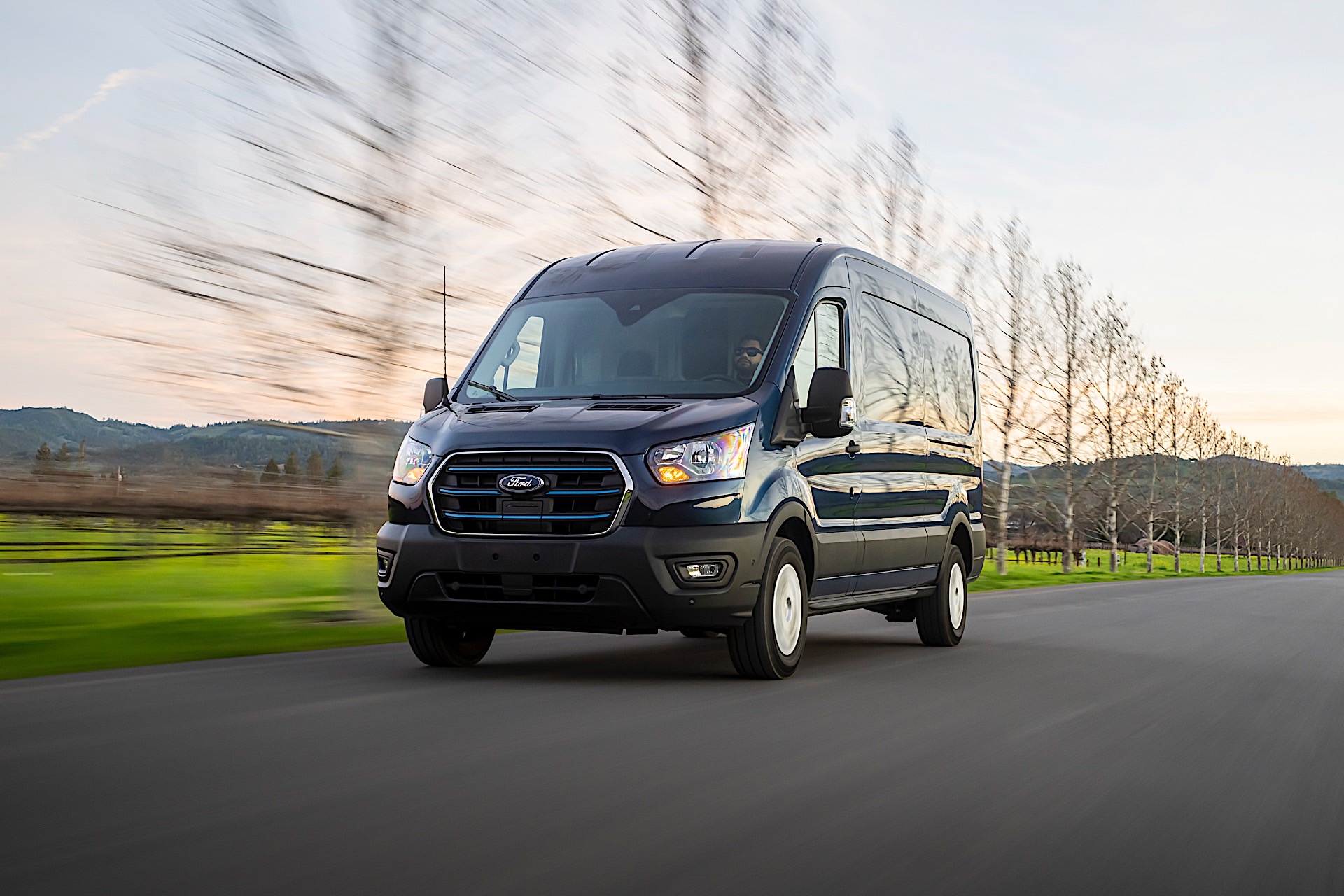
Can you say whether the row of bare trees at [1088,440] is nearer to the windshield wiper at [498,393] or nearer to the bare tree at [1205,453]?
the bare tree at [1205,453]

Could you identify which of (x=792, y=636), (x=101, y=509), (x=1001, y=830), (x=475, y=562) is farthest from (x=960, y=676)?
(x=101, y=509)

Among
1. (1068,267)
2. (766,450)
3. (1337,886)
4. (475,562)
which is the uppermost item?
(1068,267)

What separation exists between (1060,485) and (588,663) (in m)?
47.4

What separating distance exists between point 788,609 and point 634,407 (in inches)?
60.8

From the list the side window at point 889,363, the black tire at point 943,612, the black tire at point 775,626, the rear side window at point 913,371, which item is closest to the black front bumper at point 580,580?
the black tire at point 775,626

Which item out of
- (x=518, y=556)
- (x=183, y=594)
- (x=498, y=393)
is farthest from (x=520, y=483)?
(x=183, y=594)

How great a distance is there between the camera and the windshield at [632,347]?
28.6 feet

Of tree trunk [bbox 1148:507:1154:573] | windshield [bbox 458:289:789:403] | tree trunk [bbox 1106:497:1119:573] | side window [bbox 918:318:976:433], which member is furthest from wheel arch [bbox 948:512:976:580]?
tree trunk [bbox 1148:507:1154:573]

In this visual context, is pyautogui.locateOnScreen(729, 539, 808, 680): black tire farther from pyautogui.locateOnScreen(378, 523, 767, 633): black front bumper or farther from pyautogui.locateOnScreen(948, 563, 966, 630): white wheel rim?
pyautogui.locateOnScreen(948, 563, 966, 630): white wheel rim

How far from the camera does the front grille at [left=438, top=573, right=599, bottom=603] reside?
7.84 m

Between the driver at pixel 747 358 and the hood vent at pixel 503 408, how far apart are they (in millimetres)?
1211

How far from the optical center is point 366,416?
1277cm

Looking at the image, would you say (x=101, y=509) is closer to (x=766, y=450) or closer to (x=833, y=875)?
(x=766, y=450)

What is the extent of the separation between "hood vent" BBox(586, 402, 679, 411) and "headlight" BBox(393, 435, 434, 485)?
97 centimetres
